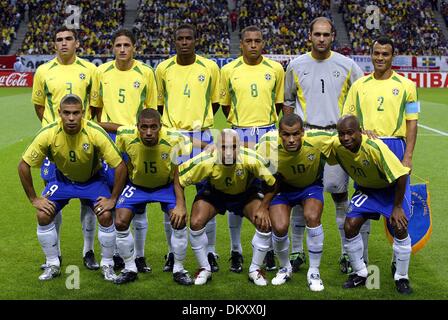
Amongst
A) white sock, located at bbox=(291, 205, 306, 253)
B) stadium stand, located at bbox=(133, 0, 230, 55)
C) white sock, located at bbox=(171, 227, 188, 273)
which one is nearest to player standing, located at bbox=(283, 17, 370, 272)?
white sock, located at bbox=(291, 205, 306, 253)

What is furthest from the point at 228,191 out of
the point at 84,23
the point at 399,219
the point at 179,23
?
the point at 84,23

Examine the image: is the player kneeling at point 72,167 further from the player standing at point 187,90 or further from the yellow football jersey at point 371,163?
the yellow football jersey at point 371,163

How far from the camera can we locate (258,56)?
23.1 feet

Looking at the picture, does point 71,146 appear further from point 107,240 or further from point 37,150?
point 107,240

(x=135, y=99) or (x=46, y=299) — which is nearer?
(x=46, y=299)

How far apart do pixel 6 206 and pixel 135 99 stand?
3583 millimetres

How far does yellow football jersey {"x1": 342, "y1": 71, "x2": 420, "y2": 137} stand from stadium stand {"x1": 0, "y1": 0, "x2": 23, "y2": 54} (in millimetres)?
34799

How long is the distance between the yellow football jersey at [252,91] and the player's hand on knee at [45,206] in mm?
2090

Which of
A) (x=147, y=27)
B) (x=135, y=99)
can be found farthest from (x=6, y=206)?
(x=147, y=27)

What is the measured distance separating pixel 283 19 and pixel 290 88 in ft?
114

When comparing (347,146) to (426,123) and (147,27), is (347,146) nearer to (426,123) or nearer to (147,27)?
(426,123)

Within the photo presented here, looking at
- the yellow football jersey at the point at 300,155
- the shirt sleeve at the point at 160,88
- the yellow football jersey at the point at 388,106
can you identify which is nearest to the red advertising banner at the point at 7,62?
the shirt sleeve at the point at 160,88

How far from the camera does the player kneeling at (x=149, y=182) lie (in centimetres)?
597

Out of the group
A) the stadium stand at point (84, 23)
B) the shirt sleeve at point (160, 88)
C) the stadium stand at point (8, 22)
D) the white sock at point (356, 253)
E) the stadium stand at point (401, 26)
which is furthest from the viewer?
the stadium stand at point (8, 22)
